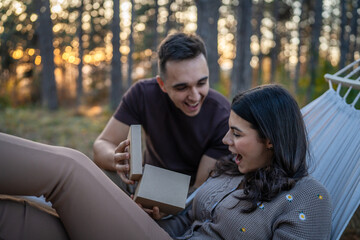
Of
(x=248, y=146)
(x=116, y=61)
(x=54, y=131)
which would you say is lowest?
(x=54, y=131)

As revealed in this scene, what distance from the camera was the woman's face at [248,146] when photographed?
1271 mm

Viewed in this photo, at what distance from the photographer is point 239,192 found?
136 centimetres

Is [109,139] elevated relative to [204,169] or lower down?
elevated

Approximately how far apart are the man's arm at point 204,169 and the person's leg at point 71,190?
709 mm

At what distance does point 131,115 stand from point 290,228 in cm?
129

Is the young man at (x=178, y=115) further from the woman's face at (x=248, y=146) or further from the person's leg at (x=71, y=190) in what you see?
the person's leg at (x=71, y=190)

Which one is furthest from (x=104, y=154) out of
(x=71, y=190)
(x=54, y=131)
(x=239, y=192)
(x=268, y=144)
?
(x=54, y=131)

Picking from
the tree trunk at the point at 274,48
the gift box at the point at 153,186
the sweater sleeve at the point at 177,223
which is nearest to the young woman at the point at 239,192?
the gift box at the point at 153,186

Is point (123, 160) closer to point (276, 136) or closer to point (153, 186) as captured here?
point (153, 186)

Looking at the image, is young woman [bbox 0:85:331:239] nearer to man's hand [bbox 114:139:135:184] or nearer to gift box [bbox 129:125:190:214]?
gift box [bbox 129:125:190:214]

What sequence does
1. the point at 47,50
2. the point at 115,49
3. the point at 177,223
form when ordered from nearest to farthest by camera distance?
the point at 177,223 → the point at 115,49 → the point at 47,50

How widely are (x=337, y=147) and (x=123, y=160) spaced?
1.16 m

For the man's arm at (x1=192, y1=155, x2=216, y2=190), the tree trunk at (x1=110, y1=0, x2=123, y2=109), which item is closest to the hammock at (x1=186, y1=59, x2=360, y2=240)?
the man's arm at (x1=192, y1=155, x2=216, y2=190)

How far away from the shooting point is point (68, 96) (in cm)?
1928
